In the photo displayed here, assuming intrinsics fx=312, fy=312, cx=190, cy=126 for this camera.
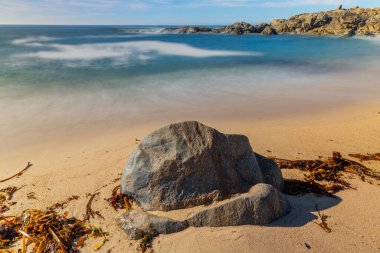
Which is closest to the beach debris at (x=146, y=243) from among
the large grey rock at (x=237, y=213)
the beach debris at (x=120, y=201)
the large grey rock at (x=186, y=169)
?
the large grey rock at (x=186, y=169)

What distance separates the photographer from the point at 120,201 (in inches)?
180

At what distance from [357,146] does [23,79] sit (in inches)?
598

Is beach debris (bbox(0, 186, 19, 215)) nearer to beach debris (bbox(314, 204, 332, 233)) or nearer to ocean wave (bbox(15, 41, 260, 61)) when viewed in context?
beach debris (bbox(314, 204, 332, 233))

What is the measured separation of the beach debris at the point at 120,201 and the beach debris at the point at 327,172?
8.03ft

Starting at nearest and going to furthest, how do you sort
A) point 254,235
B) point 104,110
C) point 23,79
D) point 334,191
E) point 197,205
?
point 254,235
point 197,205
point 334,191
point 104,110
point 23,79

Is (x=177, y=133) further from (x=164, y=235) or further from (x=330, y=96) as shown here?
(x=330, y=96)

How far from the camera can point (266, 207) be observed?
3.82 m

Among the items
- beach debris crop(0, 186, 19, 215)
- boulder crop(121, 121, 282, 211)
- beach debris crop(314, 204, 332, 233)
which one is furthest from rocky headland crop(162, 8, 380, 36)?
beach debris crop(0, 186, 19, 215)

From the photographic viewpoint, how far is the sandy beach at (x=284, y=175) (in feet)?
11.8

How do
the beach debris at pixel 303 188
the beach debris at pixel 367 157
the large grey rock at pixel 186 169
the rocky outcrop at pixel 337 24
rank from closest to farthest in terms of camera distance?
the large grey rock at pixel 186 169 < the beach debris at pixel 303 188 < the beach debris at pixel 367 157 < the rocky outcrop at pixel 337 24

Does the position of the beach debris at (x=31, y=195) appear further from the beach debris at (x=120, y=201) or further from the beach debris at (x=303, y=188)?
the beach debris at (x=303, y=188)

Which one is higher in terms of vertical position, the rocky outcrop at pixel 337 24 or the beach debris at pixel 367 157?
the rocky outcrop at pixel 337 24

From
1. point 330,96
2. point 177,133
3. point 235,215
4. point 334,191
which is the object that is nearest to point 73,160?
point 177,133

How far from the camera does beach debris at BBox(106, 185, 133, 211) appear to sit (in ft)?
14.5
